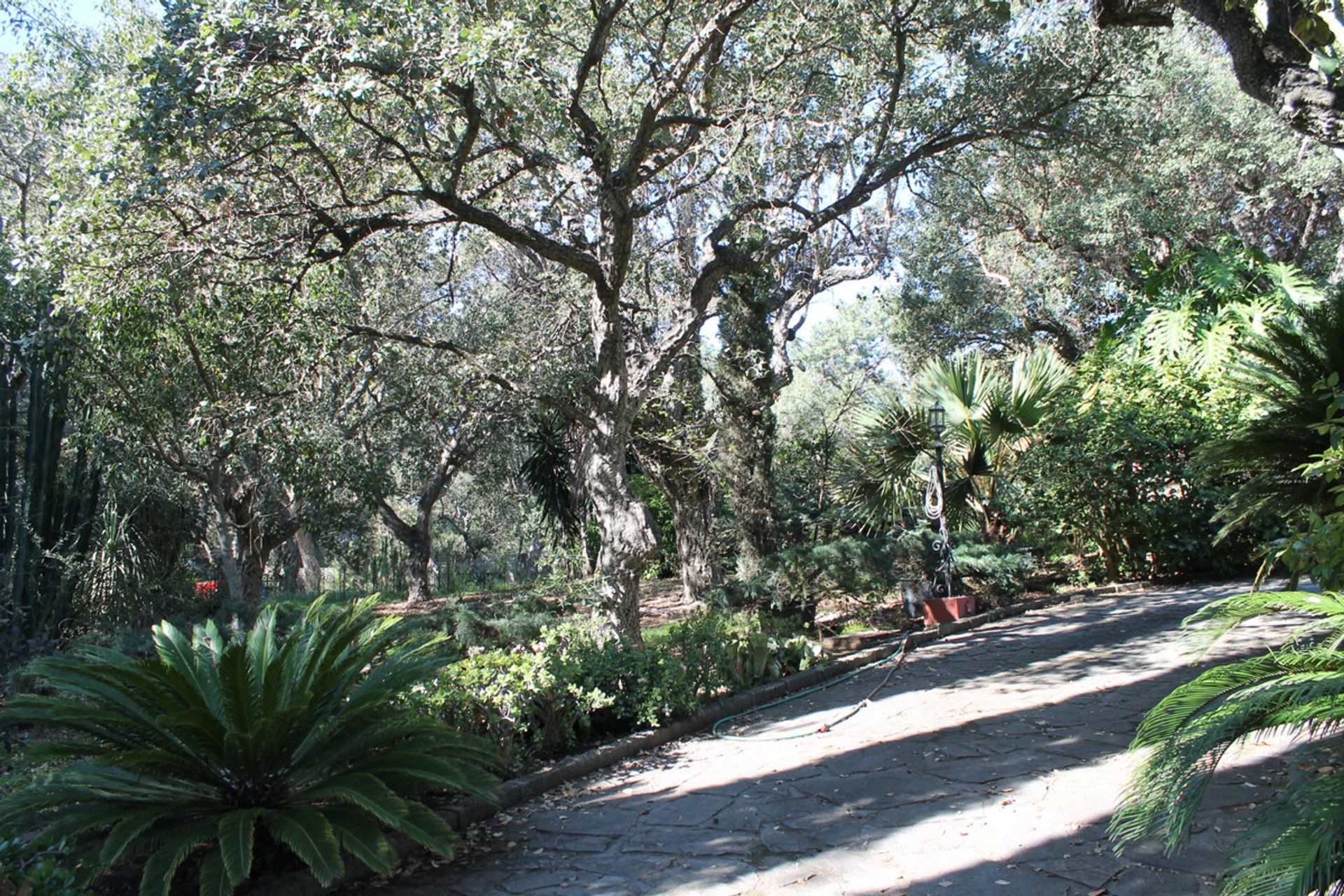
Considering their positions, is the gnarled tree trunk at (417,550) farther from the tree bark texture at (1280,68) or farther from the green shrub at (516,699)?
the tree bark texture at (1280,68)

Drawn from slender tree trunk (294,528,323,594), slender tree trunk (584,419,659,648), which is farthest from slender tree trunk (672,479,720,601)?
slender tree trunk (294,528,323,594)

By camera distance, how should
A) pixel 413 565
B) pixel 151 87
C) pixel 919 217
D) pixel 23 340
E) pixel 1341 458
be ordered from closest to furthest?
pixel 1341 458
pixel 151 87
pixel 23 340
pixel 413 565
pixel 919 217

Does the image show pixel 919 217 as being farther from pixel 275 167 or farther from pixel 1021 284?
pixel 275 167

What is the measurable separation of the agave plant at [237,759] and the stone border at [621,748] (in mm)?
153

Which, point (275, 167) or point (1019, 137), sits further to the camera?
point (1019, 137)

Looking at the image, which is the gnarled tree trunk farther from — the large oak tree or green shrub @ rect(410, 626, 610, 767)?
green shrub @ rect(410, 626, 610, 767)

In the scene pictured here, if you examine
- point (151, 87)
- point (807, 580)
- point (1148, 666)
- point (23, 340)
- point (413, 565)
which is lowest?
point (1148, 666)

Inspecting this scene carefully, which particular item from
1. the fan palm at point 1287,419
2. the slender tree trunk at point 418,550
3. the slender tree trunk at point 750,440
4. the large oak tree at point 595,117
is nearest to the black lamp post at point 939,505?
the slender tree trunk at point 750,440

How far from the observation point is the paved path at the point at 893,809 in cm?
362

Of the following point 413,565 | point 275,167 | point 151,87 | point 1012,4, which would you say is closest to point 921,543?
point 1012,4

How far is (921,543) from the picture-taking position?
11383 millimetres

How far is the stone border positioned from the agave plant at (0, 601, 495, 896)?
0.15 metres

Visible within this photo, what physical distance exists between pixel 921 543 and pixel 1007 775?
6766 mm

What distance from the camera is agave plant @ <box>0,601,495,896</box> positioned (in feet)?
11.5
